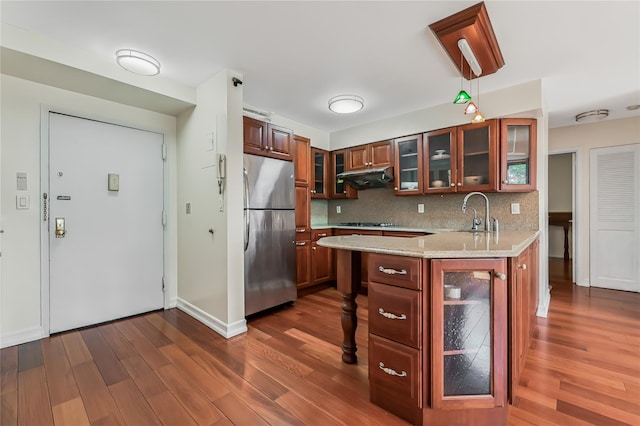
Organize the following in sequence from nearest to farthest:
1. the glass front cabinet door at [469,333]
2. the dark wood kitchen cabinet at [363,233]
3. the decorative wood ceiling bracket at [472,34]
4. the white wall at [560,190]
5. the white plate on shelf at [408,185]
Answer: the glass front cabinet door at [469,333] → the decorative wood ceiling bracket at [472,34] → the dark wood kitchen cabinet at [363,233] → the white plate on shelf at [408,185] → the white wall at [560,190]

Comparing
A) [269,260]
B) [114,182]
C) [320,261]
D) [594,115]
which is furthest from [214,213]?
[594,115]

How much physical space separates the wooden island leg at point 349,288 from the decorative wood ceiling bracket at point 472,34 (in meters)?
1.64

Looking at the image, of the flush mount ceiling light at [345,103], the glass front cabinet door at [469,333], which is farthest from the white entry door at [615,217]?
the glass front cabinet door at [469,333]

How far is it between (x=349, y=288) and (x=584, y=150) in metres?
4.43

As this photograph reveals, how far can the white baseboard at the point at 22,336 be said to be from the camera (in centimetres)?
221

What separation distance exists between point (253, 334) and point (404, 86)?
287 cm

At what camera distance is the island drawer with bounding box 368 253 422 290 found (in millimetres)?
1419

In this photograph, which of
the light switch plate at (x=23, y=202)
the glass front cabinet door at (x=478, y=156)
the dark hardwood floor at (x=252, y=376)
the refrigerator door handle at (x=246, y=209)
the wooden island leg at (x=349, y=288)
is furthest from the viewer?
the glass front cabinet door at (x=478, y=156)

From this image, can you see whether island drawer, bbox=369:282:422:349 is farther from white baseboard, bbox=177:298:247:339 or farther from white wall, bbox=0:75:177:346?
white wall, bbox=0:75:177:346

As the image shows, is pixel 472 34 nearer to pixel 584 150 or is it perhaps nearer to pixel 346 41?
pixel 346 41

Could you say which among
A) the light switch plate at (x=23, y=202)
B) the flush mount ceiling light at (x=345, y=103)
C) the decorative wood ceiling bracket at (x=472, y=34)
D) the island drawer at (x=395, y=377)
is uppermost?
the decorative wood ceiling bracket at (x=472, y=34)

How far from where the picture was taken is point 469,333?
1.43 metres

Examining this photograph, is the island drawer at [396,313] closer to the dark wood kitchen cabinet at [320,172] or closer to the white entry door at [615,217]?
the dark wood kitchen cabinet at [320,172]

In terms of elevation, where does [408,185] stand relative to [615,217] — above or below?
above
